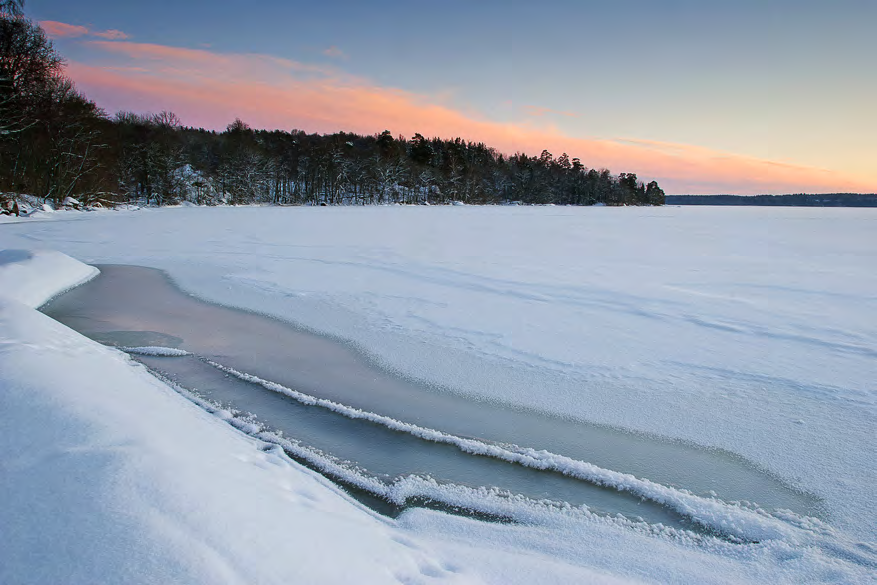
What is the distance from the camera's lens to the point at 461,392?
3939 mm

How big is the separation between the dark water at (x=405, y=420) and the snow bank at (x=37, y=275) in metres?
1.60

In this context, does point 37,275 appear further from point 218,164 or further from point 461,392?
point 218,164

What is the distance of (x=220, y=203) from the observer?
161 ft

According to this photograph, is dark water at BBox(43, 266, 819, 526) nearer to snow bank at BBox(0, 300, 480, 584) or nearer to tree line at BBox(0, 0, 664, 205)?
snow bank at BBox(0, 300, 480, 584)

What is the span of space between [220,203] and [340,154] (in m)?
21.0

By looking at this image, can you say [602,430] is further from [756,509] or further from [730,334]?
[730,334]

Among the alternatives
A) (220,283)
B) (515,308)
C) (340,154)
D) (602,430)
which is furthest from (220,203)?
(602,430)

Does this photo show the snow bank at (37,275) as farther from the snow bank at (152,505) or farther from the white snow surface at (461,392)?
the snow bank at (152,505)

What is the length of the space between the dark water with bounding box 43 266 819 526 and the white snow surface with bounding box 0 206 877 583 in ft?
0.72

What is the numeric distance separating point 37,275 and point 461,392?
7.45 m

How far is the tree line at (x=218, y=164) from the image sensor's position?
22.6 metres

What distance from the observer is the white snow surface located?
1.66 m

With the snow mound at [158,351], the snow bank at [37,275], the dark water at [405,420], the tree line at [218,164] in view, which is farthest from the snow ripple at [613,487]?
the tree line at [218,164]

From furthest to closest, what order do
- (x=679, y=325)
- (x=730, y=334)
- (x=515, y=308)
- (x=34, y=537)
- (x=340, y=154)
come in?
(x=340, y=154) < (x=515, y=308) < (x=679, y=325) < (x=730, y=334) < (x=34, y=537)
